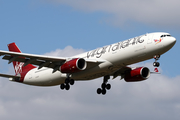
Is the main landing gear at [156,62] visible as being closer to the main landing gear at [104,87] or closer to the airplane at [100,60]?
the airplane at [100,60]

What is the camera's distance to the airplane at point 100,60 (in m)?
38.3

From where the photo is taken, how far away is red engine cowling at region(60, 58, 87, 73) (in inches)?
1569

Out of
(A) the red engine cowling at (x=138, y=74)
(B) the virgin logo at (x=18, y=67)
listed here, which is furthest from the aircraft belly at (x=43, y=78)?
(A) the red engine cowling at (x=138, y=74)

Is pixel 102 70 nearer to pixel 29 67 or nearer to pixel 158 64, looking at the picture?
pixel 158 64

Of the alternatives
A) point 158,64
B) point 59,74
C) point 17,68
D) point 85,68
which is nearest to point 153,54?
point 158,64

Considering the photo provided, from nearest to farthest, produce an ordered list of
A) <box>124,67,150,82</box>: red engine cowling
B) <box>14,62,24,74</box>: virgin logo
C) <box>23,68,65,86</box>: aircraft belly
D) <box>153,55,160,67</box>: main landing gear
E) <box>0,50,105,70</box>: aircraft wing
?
<box>153,55,160,67</box>: main landing gear, <box>0,50,105,70</box>: aircraft wing, <box>23,68,65,86</box>: aircraft belly, <box>124,67,150,82</box>: red engine cowling, <box>14,62,24,74</box>: virgin logo

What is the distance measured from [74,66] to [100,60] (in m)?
2.83

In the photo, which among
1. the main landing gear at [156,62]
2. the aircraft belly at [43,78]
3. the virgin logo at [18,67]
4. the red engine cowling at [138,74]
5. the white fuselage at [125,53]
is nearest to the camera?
the white fuselage at [125,53]

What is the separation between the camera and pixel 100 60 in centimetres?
4028

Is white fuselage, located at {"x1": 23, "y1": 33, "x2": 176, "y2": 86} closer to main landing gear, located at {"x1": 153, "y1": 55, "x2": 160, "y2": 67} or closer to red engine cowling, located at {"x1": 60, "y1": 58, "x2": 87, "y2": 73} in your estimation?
main landing gear, located at {"x1": 153, "y1": 55, "x2": 160, "y2": 67}

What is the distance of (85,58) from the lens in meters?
42.4

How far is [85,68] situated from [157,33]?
8.28 meters

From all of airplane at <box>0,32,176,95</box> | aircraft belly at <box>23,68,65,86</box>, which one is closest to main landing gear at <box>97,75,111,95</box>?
airplane at <box>0,32,176,95</box>

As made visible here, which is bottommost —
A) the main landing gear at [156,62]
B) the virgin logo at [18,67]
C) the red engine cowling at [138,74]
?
the main landing gear at [156,62]
